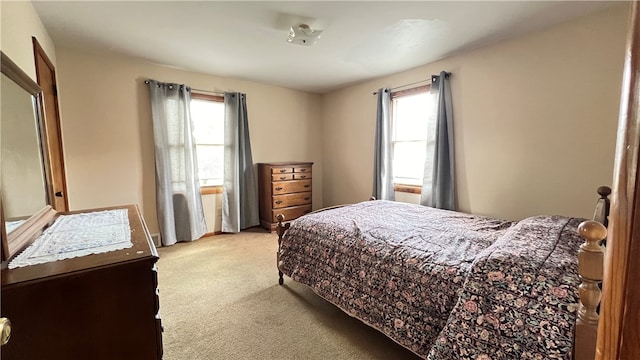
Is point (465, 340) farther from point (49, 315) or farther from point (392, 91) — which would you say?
point (392, 91)

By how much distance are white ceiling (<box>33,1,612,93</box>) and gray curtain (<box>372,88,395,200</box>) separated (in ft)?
1.83

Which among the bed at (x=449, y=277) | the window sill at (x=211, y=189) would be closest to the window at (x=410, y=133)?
the bed at (x=449, y=277)

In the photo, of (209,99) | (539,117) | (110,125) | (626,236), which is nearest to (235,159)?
(209,99)

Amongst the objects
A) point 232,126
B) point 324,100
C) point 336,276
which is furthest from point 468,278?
point 324,100

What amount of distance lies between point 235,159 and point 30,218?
2.83 metres

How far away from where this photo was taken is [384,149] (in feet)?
13.0

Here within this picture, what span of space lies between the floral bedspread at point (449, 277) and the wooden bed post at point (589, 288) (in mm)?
67

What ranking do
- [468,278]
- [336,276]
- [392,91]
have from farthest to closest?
1. [392,91]
2. [336,276]
3. [468,278]

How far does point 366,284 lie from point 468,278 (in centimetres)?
68

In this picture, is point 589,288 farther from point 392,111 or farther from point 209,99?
point 209,99

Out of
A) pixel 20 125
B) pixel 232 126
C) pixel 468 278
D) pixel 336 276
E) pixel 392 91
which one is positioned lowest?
pixel 336 276

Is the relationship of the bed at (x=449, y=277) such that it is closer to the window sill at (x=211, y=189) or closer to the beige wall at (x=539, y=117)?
the beige wall at (x=539, y=117)

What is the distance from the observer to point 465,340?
1.20 m

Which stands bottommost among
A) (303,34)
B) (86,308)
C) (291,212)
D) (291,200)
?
(291,212)
